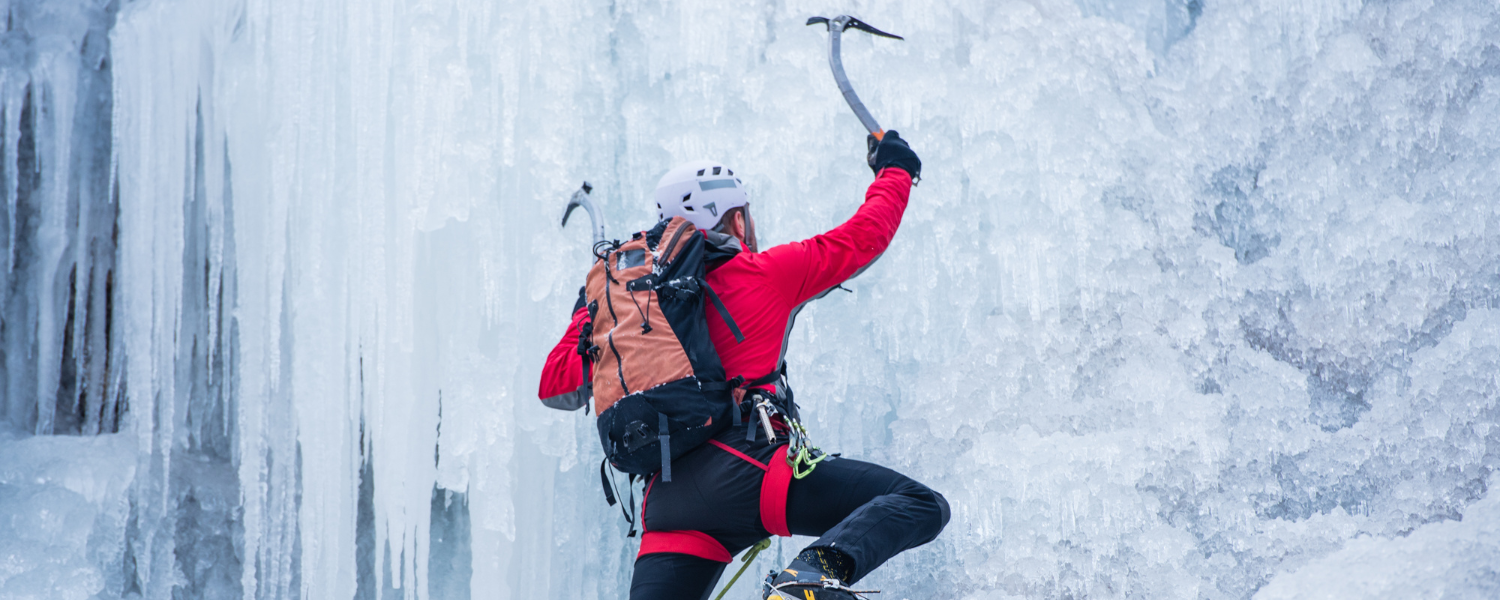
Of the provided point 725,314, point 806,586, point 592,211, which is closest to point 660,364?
point 725,314

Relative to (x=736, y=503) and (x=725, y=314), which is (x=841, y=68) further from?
(x=736, y=503)

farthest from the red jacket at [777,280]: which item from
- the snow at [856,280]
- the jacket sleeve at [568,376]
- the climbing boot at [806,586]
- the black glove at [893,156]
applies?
the snow at [856,280]

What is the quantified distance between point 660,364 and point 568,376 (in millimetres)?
342

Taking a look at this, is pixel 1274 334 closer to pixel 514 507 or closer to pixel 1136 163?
pixel 1136 163

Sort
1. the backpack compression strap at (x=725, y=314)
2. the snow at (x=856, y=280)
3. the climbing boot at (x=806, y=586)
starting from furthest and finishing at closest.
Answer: the snow at (x=856, y=280) < the backpack compression strap at (x=725, y=314) < the climbing boot at (x=806, y=586)

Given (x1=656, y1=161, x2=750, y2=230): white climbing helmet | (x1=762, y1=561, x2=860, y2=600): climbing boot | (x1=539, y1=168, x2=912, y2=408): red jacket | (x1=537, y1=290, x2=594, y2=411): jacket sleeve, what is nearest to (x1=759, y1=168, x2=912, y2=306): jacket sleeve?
(x1=539, y1=168, x2=912, y2=408): red jacket

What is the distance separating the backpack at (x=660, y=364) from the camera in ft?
6.00

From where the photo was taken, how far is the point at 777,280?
76.6 inches

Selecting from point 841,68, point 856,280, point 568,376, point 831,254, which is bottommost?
point 568,376

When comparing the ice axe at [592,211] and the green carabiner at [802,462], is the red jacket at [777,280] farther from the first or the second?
the ice axe at [592,211]

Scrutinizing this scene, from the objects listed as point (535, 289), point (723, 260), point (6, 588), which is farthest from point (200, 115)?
point (723, 260)

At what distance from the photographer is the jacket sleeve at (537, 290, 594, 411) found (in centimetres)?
211

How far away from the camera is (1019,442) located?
3488 mm

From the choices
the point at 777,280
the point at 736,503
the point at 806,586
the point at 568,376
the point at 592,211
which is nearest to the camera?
the point at 806,586
